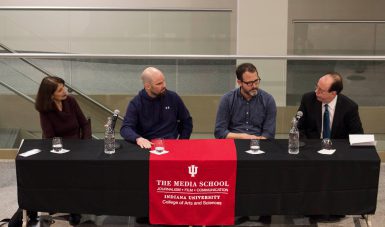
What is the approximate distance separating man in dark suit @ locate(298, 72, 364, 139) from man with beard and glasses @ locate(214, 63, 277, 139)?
269 millimetres

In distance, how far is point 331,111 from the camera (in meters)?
3.77

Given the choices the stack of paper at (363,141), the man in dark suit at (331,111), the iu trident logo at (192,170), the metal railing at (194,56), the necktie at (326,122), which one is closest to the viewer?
the iu trident logo at (192,170)

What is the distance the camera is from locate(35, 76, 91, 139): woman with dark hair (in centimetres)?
386

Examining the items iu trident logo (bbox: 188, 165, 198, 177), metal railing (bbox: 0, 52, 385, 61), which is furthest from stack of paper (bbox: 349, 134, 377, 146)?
metal railing (bbox: 0, 52, 385, 61)

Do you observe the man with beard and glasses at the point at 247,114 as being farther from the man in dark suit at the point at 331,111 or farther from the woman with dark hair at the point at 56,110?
the woman with dark hair at the point at 56,110

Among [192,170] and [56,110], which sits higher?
[56,110]

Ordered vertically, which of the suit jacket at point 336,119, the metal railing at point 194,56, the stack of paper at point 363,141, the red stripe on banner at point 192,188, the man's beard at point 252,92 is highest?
the metal railing at point 194,56

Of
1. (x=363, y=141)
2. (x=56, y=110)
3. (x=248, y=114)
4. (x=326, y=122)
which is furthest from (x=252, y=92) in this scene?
(x=56, y=110)

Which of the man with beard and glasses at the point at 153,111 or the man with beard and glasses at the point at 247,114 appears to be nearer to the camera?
the man with beard and glasses at the point at 153,111

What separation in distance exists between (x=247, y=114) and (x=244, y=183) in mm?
830

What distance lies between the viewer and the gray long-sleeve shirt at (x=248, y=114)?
151 inches

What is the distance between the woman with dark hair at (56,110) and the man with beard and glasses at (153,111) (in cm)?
47

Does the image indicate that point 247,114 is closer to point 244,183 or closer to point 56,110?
point 244,183

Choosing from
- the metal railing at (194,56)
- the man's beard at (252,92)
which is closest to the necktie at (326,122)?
the man's beard at (252,92)
